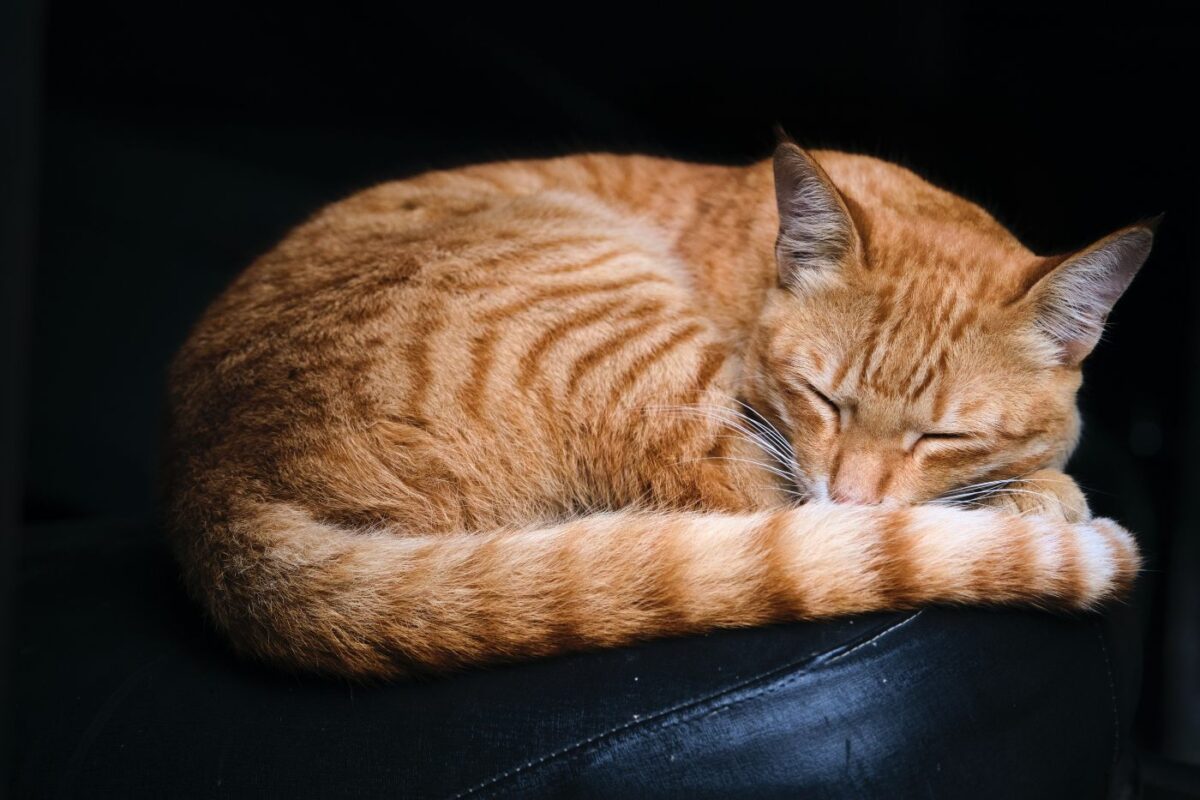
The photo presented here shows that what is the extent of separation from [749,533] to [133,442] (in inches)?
90.8

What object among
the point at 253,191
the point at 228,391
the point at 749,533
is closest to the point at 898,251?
the point at 749,533

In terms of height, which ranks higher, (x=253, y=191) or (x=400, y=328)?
(x=400, y=328)

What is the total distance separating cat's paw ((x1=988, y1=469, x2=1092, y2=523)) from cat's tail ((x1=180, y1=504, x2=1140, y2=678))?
0.17 m

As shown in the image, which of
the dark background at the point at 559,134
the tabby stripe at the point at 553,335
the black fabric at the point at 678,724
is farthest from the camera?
the dark background at the point at 559,134

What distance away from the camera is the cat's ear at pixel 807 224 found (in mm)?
1625

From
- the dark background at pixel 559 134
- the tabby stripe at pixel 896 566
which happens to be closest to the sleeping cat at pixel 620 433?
the tabby stripe at pixel 896 566

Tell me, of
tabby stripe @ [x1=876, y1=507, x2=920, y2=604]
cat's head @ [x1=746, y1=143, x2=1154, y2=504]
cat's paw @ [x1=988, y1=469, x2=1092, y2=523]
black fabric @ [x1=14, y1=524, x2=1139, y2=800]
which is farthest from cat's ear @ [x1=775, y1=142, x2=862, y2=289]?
black fabric @ [x1=14, y1=524, x2=1139, y2=800]

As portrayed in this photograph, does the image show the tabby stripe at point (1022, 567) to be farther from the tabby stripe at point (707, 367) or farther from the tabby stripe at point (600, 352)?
the tabby stripe at point (600, 352)

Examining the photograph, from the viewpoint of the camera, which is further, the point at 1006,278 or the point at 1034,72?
Answer: the point at 1034,72

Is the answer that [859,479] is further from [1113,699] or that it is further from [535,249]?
[535,249]

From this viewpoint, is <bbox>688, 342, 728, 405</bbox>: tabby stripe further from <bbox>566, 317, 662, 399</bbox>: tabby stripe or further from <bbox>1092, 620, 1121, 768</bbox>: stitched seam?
<bbox>1092, 620, 1121, 768</bbox>: stitched seam

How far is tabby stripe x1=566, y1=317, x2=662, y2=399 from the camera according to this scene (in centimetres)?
165

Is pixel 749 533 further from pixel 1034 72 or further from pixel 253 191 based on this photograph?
pixel 253 191

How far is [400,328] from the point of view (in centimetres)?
166
